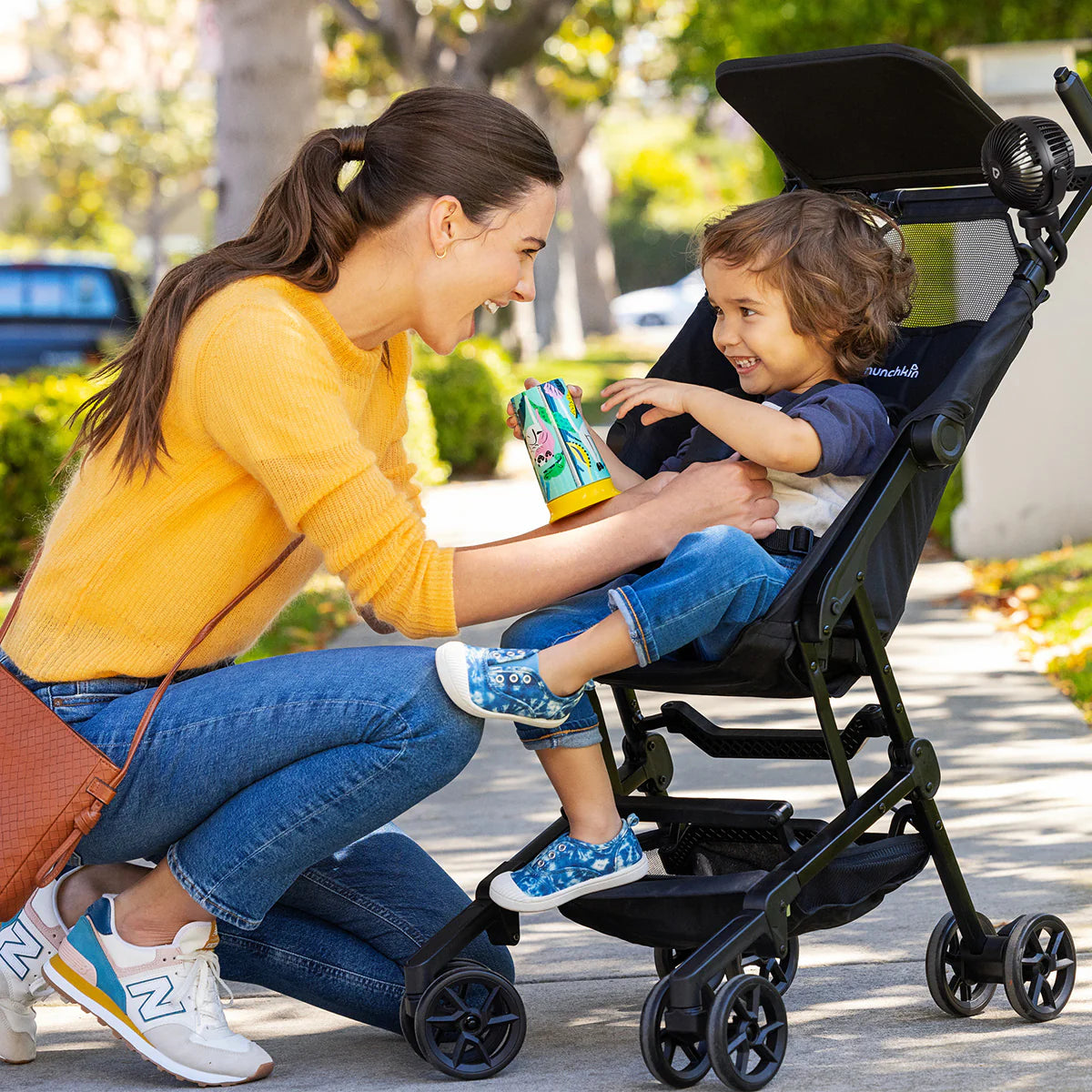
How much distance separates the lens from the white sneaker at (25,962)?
9.32 ft

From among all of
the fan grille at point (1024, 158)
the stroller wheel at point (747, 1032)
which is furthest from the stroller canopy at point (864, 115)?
the stroller wheel at point (747, 1032)

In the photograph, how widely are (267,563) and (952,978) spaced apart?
1.42 metres

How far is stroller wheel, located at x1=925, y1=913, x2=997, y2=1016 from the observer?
280cm

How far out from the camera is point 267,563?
2.87 m

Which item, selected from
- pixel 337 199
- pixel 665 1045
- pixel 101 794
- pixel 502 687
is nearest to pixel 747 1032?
pixel 665 1045

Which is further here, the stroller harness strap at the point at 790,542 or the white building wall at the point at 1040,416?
the white building wall at the point at 1040,416

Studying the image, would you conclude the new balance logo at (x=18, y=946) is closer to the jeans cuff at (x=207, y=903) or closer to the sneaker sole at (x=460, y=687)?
the jeans cuff at (x=207, y=903)

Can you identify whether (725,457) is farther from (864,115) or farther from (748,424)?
(864,115)

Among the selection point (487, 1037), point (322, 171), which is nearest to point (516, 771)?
point (487, 1037)

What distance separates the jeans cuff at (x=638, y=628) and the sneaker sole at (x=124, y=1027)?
3.17 feet

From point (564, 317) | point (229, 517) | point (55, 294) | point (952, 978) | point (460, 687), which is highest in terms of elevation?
point (229, 517)

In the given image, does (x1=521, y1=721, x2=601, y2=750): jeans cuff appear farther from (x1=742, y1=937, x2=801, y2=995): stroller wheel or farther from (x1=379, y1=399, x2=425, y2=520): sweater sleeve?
(x1=379, y1=399, x2=425, y2=520): sweater sleeve

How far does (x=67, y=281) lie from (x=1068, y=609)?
35.6 ft

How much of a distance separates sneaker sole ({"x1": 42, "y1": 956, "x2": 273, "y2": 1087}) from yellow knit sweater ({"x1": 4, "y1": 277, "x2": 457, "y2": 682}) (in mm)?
519
